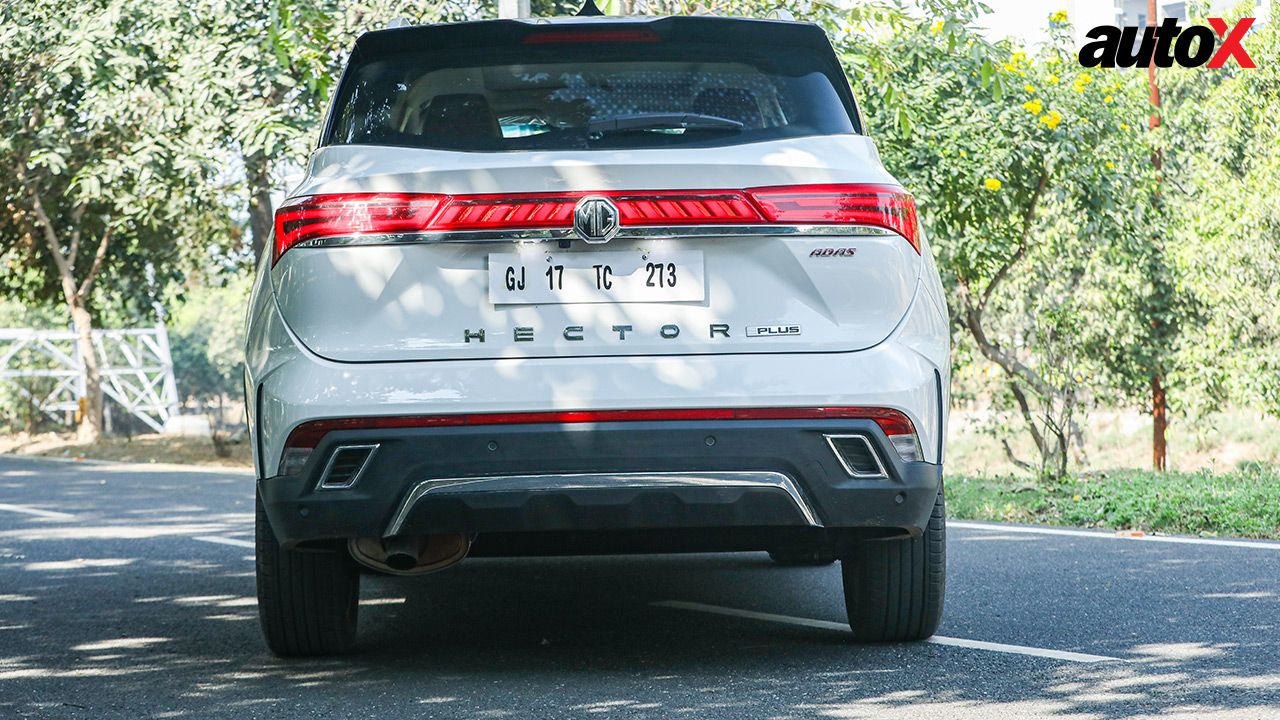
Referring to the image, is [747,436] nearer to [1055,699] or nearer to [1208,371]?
[1055,699]

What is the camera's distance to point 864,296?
13.0 ft

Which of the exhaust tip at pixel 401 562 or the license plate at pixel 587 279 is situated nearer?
the license plate at pixel 587 279

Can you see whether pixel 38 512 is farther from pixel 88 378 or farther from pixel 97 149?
pixel 88 378

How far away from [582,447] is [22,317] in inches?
2321

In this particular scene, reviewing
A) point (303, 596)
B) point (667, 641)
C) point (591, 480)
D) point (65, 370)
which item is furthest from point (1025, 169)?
point (65, 370)

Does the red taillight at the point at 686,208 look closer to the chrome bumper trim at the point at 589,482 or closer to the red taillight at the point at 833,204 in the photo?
the red taillight at the point at 833,204

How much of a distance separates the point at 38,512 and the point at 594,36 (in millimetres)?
8035

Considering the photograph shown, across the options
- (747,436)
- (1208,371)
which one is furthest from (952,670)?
(1208,371)

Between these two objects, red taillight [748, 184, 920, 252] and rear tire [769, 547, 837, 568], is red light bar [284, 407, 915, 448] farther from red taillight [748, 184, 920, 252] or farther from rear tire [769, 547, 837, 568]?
rear tire [769, 547, 837, 568]

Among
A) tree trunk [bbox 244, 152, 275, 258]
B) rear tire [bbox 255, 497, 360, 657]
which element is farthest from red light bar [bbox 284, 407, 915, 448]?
tree trunk [bbox 244, 152, 275, 258]

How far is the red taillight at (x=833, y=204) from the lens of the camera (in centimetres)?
394

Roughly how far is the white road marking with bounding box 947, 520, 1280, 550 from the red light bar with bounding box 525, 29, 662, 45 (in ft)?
14.5

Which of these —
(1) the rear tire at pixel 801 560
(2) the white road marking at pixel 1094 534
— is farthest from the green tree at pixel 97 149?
(1) the rear tire at pixel 801 560

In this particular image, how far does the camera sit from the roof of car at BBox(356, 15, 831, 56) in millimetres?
4289
